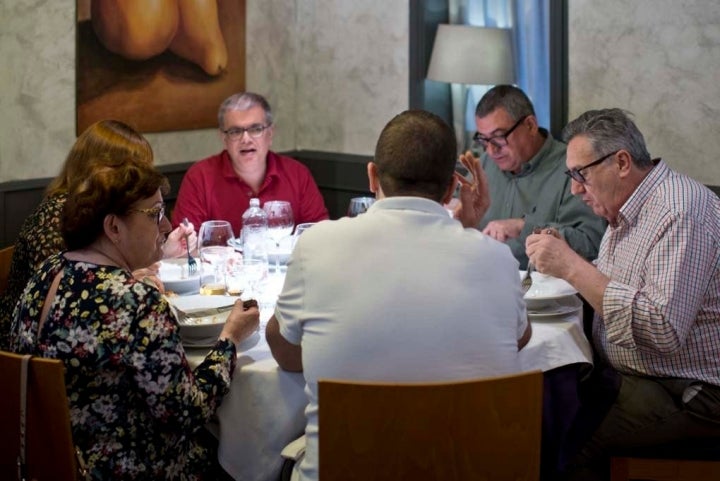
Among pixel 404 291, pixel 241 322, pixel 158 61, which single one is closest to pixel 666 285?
pixel 404 291

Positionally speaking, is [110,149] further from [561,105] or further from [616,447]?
[561,105]

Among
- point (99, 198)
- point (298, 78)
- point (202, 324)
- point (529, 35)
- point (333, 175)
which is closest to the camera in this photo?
point (99, 198)

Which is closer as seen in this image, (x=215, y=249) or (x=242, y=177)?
(x=215, y=249)

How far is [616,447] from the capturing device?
297 cm

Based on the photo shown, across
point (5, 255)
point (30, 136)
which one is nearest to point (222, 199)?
point (30, 136)

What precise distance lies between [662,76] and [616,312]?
6.64 feet

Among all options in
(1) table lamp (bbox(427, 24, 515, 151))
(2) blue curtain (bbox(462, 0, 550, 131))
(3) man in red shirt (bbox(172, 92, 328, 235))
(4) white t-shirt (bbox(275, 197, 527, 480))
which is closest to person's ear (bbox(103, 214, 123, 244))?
(4) white t-shirt (bbox(275, 197, 527, 480))

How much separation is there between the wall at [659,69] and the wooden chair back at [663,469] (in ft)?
5.95

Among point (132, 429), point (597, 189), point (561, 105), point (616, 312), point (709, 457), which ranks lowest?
point (709, 457)

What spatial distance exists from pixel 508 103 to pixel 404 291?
6.80 feet

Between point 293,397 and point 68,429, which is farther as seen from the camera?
point 293,397

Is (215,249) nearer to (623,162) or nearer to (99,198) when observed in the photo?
(99,198)

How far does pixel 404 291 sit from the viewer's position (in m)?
2.16

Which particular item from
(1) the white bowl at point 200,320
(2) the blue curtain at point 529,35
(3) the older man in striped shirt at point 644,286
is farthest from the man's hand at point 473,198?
(2) the blue curtain at point 529,35
